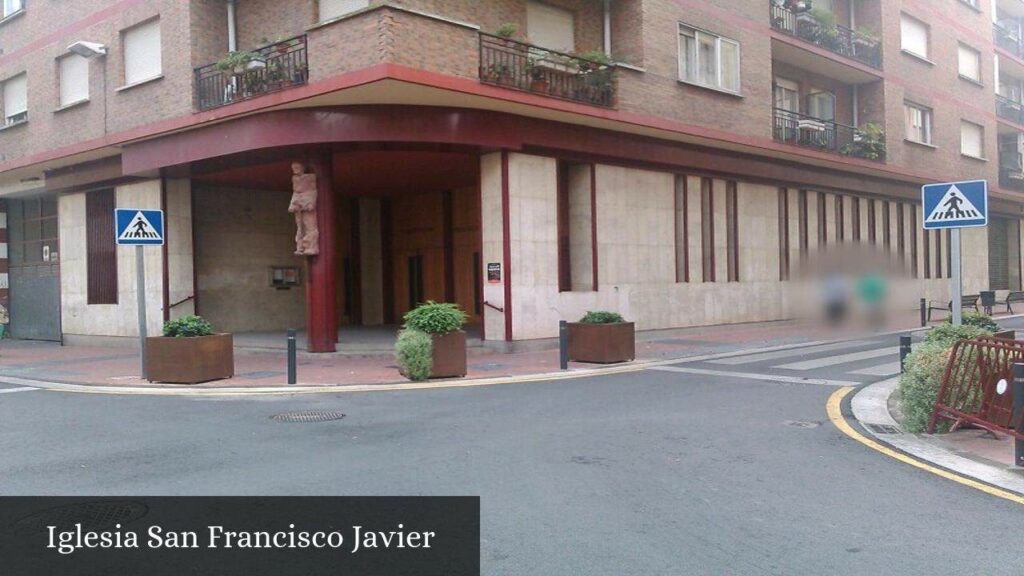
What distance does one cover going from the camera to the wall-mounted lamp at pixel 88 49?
57.7 ft

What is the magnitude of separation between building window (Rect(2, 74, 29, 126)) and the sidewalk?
6586mm

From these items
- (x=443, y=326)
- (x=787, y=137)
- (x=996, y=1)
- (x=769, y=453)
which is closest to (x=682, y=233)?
(x=787, y=137)

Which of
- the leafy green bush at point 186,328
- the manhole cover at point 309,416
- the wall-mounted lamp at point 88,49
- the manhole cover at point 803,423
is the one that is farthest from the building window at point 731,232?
the wall-mounted lamp at point 88,49

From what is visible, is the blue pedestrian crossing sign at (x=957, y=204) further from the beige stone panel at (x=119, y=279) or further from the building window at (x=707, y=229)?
the beige stone panel at (x=119, y=279)

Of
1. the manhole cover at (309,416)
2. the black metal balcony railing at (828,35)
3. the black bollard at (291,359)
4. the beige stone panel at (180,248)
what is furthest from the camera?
the black metal balcony railing at (828,35)

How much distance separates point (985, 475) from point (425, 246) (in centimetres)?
2034

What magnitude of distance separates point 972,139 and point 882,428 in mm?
28609

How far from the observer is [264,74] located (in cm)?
1556

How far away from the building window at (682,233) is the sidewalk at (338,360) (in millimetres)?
1609

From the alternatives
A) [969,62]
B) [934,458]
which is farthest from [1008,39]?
[934,458]

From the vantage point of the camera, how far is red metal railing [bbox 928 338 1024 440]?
6996 millimetres

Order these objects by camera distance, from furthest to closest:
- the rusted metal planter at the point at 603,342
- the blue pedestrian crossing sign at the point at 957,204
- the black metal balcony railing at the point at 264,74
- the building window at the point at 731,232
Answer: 1. the building window at the point at 731,232
2. the black metal balcony railing at the point at 264,74
3. the rusted metal planter at the point at 603,342
4. the blue pedestrian crossing sign at the point at 957,204

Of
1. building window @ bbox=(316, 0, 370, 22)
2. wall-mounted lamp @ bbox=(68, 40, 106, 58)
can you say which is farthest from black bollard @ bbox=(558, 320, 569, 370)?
wall-mounted lamp @ bbox=(68, 40, 106, 58)

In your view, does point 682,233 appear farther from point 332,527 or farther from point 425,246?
point 332,527
